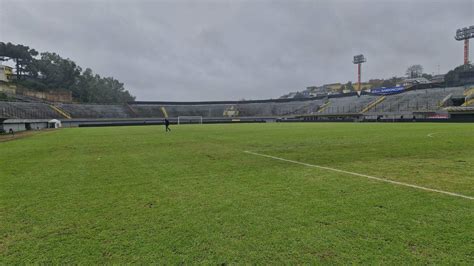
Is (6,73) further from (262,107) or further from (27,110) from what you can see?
(262,107)

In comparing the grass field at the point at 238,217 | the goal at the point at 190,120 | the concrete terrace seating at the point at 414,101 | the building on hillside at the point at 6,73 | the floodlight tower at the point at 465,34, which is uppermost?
the floodlight tower at the point at 465,34

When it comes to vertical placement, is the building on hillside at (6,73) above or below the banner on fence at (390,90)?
above

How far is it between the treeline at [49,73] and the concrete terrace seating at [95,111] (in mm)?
23066

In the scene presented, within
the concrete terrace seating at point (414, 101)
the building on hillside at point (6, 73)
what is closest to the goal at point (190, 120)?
the concrete terrace seating at point (414, 101)

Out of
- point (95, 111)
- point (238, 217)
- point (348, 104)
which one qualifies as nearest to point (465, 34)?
point (348, 104)

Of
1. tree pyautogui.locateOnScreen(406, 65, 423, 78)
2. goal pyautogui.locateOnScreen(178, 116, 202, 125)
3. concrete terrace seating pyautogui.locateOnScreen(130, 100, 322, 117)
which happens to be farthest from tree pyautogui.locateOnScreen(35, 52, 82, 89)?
tree pyautogui.locateOnScreen(406, 65, 423, 78)

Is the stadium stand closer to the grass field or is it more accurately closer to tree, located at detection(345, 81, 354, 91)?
the grass field

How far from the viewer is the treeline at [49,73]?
294 feet

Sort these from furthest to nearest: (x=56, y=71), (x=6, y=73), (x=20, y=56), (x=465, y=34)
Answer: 1. (x=56, y=71)
2. (x=20, y=56)
3. (x=6, y=73)
4. (x=465, y=34)

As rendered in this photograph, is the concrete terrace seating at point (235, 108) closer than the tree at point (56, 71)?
Yes

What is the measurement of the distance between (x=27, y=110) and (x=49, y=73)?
47391 millimetres

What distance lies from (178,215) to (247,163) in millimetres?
4693

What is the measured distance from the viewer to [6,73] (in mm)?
84875

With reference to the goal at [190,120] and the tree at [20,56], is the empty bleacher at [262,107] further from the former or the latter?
the tree at [20,56]
